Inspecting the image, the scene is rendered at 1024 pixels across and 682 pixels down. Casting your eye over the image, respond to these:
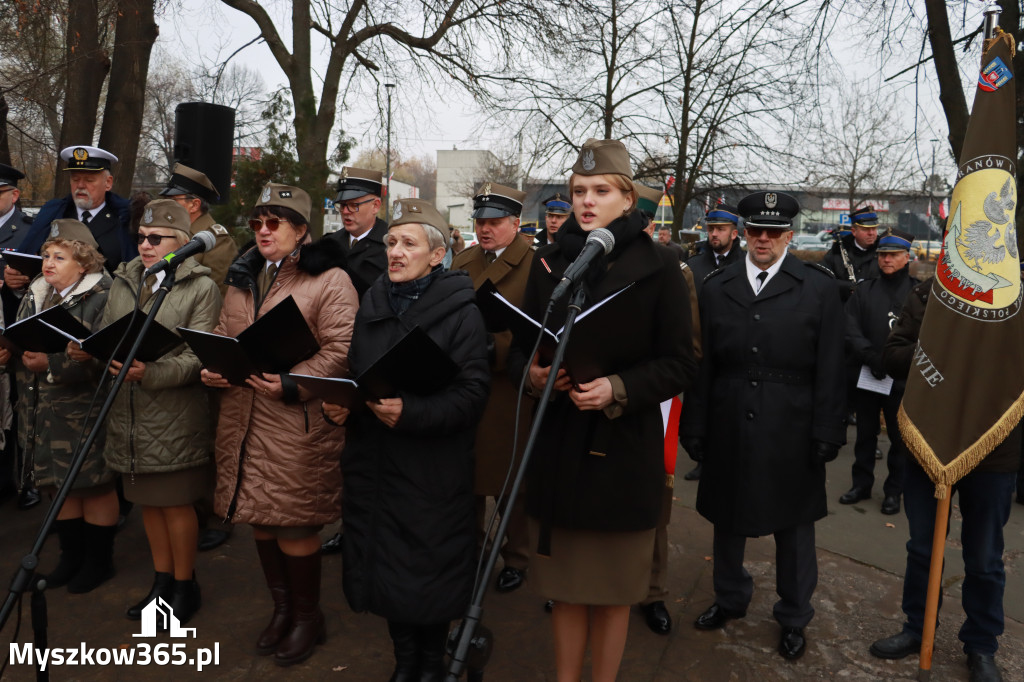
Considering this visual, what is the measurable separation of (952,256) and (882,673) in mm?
1905

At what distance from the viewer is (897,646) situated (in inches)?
141

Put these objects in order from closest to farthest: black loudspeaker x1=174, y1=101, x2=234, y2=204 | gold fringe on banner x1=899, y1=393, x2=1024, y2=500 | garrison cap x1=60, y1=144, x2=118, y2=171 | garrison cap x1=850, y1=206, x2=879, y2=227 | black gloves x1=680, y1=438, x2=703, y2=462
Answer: gold fringe on banner x1=899, y1=393, x2=1024, y2=500, black gloves x1=680, y1=438, x2=703, y2=462, garrison cap x1=60, y1=144, x2=118, y2=171, black loudspeaker x1=174, y1=101, x2=234, y2=204, garrison cap x1=850, y1=206, x2=879, y2=227

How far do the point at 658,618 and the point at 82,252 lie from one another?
11.5ft

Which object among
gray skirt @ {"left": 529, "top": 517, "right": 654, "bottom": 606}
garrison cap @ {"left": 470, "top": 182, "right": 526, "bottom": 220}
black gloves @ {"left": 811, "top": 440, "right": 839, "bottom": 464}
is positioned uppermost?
garrison cap @ {"left": 470, "top": 182, "right": 526, "bottom": 220}

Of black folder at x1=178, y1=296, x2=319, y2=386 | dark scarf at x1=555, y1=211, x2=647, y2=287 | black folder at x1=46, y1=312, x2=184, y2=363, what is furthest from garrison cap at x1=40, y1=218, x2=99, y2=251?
dark scarf at x1=555, y1=211, x2=647, y2=287

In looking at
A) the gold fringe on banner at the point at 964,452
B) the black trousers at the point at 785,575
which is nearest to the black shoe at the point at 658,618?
the black trousers at the point at 785,575

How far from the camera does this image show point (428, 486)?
296 centimetres

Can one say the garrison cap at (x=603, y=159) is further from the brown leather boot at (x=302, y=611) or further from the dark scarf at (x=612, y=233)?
the brown leather boot at (x=302, y=611)

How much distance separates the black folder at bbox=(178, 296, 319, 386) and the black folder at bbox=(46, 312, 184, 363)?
0.29 m

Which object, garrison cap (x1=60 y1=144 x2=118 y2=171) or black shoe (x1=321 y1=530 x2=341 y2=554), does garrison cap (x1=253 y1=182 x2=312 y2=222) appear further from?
black shoe (x1=321 y1=530 x2=341 y2=554)

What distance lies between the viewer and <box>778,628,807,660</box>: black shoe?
11.7 ft

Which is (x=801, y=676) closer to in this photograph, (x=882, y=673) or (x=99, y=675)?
(x=882, y=673)

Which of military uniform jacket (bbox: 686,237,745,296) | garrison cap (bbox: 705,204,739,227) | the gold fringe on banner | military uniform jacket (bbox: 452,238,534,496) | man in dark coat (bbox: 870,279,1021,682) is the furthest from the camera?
military uniform jacket (bbox: 686,237,745,296)

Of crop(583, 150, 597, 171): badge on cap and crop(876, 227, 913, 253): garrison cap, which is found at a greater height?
crop(583, 150, 597, 171): badge on cap
